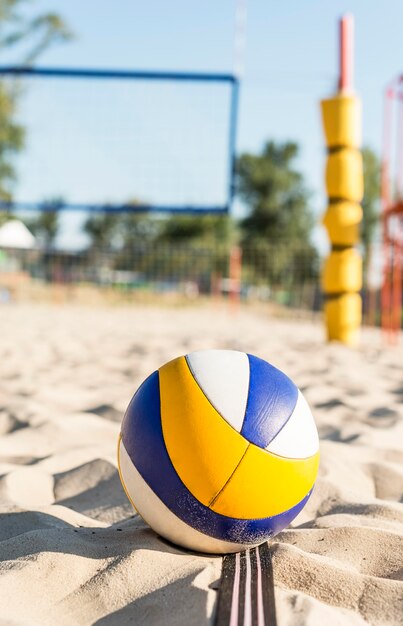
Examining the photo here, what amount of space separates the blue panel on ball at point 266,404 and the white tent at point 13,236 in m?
16.2

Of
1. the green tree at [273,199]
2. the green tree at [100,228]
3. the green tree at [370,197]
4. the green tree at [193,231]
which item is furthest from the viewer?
the green tree at [100,228]

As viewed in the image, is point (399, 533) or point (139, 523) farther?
point (139, 523)

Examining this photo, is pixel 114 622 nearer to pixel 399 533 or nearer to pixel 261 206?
pixel 399 533

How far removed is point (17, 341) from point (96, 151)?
9.91ft

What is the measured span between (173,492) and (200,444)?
0.42ft

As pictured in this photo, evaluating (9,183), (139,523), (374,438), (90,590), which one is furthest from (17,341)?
(9,183)

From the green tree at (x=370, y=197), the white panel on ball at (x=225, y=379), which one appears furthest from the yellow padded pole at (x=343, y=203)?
the green tree at (x=370, y=197)

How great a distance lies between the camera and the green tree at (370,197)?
33.1 m

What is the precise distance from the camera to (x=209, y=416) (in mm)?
1492

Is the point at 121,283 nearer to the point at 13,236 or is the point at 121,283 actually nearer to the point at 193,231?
the point at 13,236

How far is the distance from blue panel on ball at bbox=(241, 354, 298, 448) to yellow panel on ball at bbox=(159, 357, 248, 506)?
1.7 inches

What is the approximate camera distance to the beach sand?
1297 millimetres

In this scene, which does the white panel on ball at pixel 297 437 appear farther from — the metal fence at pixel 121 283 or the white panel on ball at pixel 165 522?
the metal fence at pixel 121 283

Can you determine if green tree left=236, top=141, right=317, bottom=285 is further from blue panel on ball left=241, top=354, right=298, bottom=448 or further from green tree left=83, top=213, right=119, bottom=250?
blue panel on ball left=241, top=354, right=298, bottom=448
